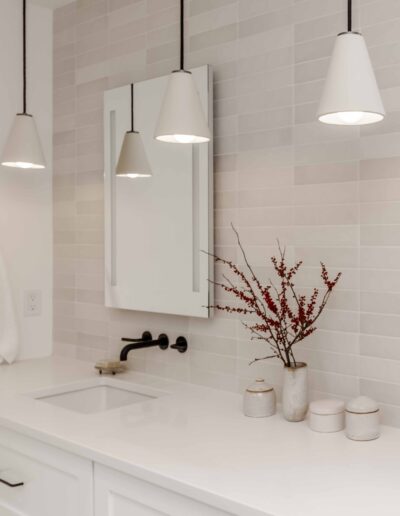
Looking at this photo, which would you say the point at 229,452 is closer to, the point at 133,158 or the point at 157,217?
the point at 157,217

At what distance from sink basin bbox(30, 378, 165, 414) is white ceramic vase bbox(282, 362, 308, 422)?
0.58m

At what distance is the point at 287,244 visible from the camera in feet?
6.44

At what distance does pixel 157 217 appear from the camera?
2324 mm

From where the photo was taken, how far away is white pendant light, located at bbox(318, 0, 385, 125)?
4.21 ft

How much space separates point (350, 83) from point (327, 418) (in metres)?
0.86

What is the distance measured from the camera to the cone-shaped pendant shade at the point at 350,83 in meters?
1.28

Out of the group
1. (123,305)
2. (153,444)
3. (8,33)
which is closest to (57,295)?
(123,305)

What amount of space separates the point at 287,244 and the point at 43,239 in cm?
129

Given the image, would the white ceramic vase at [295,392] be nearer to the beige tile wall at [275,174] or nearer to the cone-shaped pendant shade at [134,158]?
the beige tile wall at [275,174]

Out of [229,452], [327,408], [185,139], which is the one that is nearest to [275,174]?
[185,139]

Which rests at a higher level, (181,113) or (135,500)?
(181,113)

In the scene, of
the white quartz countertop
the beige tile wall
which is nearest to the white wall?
the beige tile wall

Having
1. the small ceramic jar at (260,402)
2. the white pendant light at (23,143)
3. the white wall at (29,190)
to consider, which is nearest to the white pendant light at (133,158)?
the white pendant light at (23,143)

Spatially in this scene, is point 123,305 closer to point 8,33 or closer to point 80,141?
point 80,141
